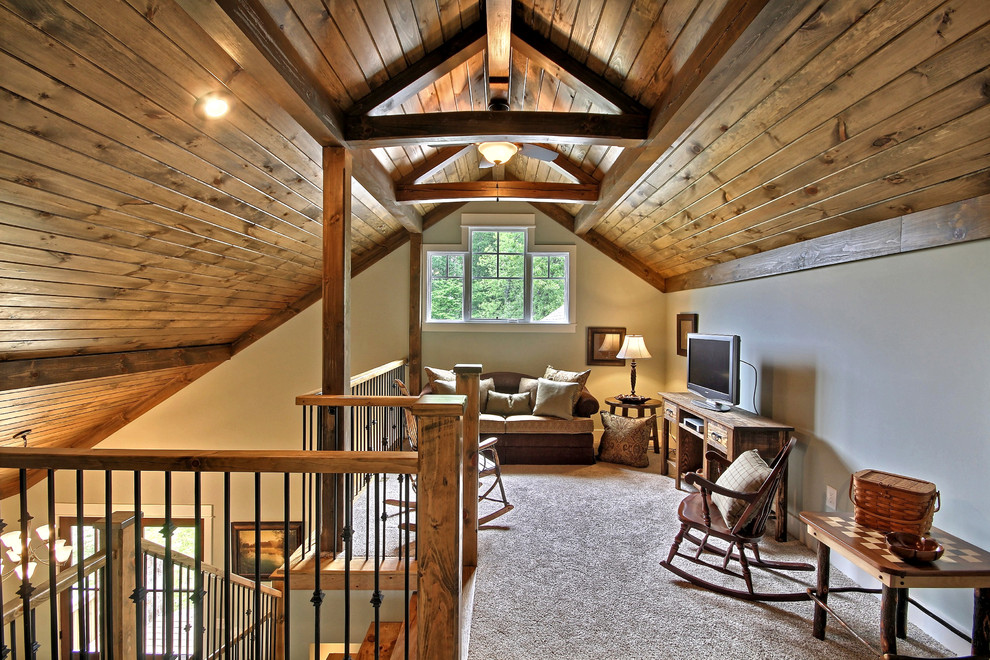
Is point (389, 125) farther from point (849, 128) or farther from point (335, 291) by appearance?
point (849, 128)

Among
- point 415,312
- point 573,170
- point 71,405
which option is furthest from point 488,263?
point 71,405

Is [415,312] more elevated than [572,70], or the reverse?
[572,70]

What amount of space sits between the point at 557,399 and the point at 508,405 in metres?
0.55

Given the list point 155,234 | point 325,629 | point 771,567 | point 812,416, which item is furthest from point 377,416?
point 812,416

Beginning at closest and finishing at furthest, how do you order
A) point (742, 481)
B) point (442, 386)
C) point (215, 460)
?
point (215, 460)
point (742, 481)
point (442, 386)

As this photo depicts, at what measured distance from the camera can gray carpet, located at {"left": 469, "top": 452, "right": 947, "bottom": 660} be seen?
219cm

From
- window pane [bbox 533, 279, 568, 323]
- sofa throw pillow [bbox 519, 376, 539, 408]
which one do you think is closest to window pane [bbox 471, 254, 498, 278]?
window pane [bbox 533, 279, 568, 323]

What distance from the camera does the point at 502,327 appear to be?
6.10m

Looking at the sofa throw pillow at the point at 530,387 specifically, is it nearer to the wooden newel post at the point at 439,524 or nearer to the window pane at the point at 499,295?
the window pane at the point at 499,295

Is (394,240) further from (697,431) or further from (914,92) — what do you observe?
(914,92)

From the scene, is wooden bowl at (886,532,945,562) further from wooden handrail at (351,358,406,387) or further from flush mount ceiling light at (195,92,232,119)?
flush mount ceiling light at (195,92,232,119)

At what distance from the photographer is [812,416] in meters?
3.20

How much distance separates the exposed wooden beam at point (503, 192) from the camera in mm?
4410

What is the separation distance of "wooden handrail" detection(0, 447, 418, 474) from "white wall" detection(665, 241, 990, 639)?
2.42 metres
